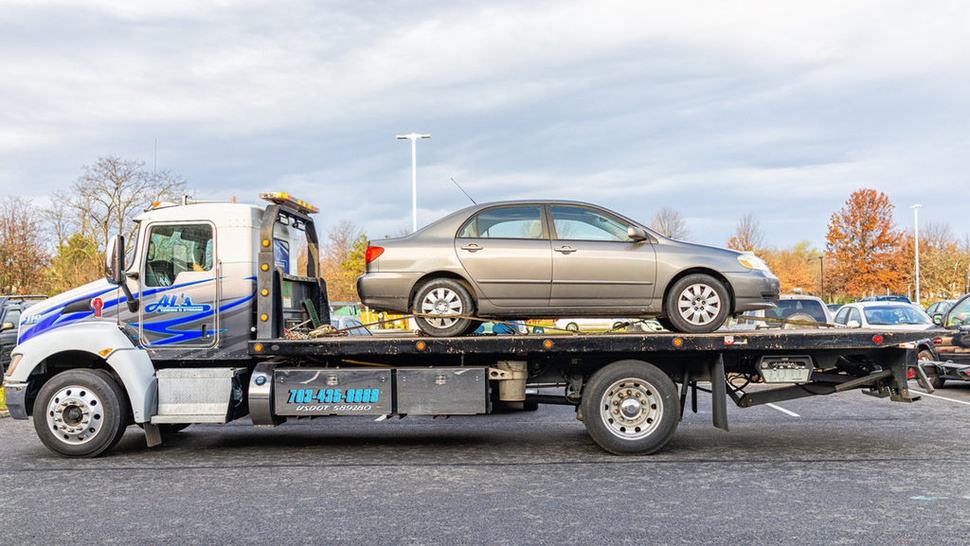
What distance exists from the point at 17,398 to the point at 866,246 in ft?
207

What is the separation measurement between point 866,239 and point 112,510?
211 feet

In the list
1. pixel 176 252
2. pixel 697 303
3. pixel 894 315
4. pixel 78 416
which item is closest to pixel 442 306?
pixel 697 303

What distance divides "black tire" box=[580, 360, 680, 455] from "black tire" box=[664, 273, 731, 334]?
66cm

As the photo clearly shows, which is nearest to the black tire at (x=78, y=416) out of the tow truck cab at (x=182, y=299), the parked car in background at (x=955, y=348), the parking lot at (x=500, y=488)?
the parking lot at (x=500, y=488)

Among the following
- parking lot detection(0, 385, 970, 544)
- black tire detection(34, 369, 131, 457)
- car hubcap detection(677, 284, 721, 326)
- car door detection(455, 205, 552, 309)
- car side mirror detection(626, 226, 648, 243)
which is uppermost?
car side mirror detection(626, 226, 648, 243)

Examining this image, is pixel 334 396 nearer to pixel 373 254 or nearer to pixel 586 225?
pixel 373 254

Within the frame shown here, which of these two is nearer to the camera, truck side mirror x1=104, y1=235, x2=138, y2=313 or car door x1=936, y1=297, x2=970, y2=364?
truck side mirror x1=104, y1=235, x2=138, y2=313

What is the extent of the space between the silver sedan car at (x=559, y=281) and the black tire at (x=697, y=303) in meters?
0.01

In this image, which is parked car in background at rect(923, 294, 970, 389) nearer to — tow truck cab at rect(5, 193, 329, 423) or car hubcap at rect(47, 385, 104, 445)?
tow truck cab at rect(5, 193, 329, 423)

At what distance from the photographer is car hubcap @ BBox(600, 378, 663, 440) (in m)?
7.80

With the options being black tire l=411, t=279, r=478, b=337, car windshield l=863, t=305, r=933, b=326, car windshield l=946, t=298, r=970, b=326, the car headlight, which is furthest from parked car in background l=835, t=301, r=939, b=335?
black tire l=411, t=279, r=478, b=337

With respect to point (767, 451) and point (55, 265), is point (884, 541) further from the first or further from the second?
Answer: point (55, 265)

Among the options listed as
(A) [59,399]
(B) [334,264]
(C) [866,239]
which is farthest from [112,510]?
(C) [866,239]

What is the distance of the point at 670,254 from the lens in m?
8.20
